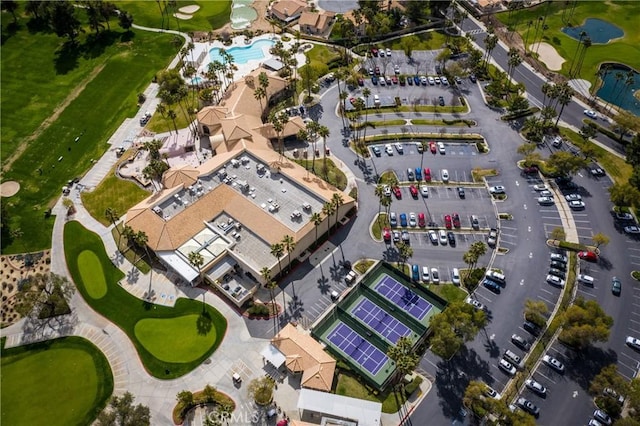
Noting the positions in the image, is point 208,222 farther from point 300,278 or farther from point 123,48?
point 123,48

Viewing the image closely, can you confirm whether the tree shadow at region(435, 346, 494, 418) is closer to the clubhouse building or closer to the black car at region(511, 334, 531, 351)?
the black car at region(511, 334, 531, 351)

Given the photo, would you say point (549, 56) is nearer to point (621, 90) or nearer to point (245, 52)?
point (621, 90)

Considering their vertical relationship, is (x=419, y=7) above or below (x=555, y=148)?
above

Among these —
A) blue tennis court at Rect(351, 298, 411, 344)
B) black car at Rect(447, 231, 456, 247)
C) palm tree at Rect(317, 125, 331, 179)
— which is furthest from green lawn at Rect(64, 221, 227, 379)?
black car at Rect(447, 231, 456, 247)

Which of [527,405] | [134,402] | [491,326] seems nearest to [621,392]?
[527,405]

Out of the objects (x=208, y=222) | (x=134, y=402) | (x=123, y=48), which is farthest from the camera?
(x=123, y=48)

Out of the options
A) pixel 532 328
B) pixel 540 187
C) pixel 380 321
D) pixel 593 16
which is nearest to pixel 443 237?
pixel 532 328
